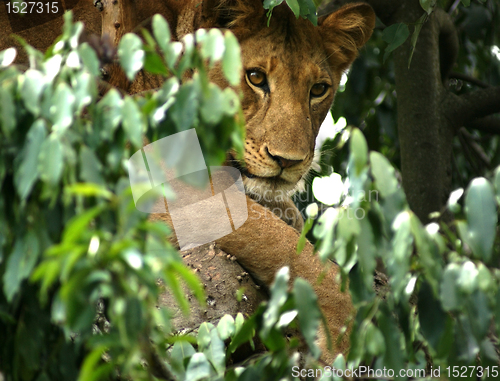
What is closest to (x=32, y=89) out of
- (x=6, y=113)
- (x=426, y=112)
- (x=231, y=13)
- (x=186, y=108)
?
(x=6, y=113)

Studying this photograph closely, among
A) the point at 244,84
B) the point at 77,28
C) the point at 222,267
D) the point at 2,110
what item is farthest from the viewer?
the point at 244,84

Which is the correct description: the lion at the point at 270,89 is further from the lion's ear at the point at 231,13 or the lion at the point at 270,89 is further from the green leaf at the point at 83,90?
the green leaf at the point at 83,90

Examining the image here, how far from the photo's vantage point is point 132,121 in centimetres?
110

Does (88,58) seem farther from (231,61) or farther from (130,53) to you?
(231,61)

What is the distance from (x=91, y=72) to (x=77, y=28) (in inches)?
4.7

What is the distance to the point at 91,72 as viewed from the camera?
1208 mm

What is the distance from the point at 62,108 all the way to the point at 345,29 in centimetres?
257

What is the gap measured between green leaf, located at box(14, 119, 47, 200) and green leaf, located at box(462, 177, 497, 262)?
2.75 feet

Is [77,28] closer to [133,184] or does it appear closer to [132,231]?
[133,184]

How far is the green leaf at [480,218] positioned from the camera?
1.19 metres

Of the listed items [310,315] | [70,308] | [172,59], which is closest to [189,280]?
[70,308]

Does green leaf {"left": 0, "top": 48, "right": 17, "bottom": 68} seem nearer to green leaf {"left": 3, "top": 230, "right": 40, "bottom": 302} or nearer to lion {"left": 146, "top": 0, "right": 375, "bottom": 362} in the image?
green leaf {"left": 3, "top": 230, "right": 40, "bottom": 302}

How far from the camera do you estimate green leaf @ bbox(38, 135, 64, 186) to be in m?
1.06

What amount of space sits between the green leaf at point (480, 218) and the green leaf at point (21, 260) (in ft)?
2.78
